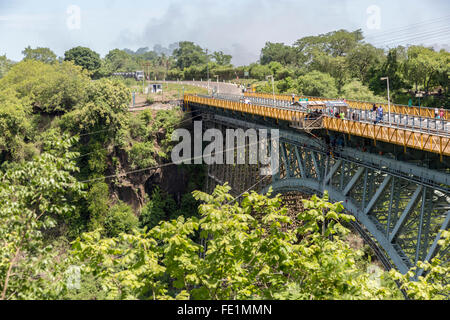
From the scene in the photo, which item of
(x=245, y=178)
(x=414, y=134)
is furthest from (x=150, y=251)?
(x=245, y=178)

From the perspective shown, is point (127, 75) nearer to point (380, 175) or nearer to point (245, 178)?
point (245, 178)

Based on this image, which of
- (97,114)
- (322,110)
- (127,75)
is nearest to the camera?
(322,110)

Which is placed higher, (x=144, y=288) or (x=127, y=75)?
(x=127, y=75)

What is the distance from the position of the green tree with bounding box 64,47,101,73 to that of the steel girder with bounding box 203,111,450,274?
6890 cm

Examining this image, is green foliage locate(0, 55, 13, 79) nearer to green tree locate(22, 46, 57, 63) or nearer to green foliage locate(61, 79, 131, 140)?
green tree locate(22, 46, 57, 63)

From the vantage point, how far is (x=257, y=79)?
86500 mm

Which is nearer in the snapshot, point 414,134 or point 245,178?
point 414,134

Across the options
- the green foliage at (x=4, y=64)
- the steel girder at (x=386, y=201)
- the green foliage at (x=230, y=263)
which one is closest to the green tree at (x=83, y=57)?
the green foliage at (x=4, y=64)

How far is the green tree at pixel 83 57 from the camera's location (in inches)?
3627

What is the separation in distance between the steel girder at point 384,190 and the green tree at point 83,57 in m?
68.9

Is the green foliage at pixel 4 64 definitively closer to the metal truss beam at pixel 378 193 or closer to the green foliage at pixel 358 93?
the green foliage at pixel 358 93

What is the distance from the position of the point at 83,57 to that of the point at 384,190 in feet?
268

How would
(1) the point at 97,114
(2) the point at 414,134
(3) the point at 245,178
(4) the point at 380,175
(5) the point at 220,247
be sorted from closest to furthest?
(5) the point at 220,247, (2) the point at 414,134, (4) the point at 380,175, (3) the point at 245,178, (1) the point at 97,114
